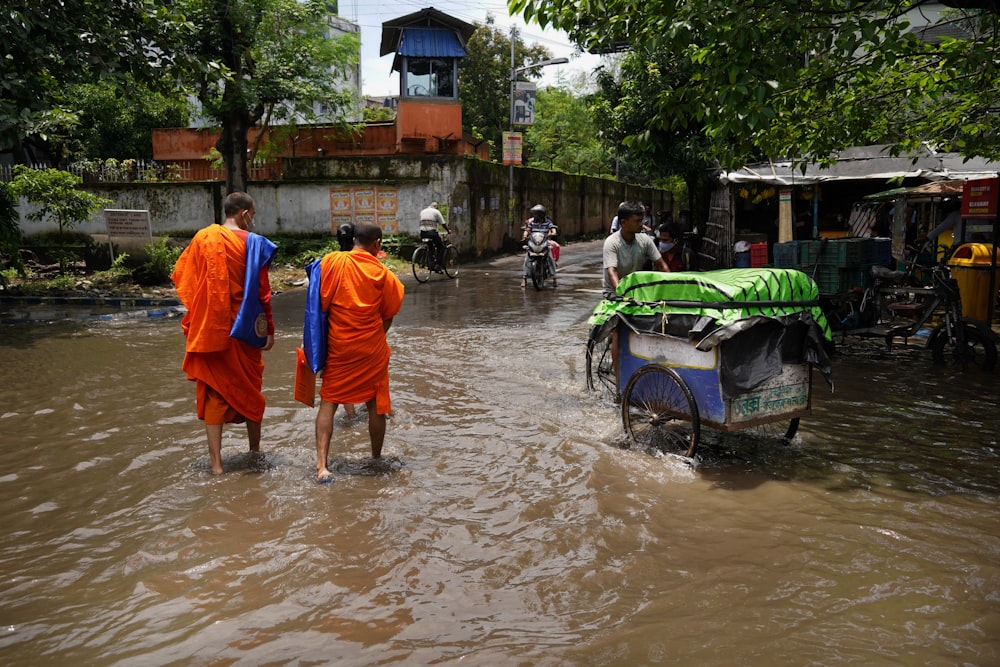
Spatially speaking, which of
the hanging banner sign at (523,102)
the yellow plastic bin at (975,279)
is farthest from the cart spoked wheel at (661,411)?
the hanging banner sign at (523,102)

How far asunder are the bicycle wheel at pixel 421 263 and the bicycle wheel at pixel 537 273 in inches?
110

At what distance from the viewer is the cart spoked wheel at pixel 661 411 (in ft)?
16.1

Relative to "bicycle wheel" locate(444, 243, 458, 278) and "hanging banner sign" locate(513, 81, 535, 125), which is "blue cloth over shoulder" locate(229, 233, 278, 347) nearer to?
"bicycle wheel" locate(444, 243, 458, 278)

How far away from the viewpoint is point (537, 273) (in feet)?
51.2

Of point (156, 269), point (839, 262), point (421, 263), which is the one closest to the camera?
point (839, 262)

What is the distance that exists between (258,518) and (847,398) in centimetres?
528

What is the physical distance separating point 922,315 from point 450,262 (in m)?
11.7

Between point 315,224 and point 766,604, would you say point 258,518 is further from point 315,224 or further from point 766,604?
point 315,224

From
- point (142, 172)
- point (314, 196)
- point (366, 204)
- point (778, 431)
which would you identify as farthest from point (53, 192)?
point (778, 431)

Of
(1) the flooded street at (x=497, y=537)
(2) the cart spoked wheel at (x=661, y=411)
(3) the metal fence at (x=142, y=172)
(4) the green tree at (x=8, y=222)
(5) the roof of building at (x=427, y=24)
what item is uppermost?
(5) the roof of building at (x=427, y=24)

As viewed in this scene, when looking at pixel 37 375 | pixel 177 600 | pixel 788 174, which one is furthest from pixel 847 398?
pixel 788 174

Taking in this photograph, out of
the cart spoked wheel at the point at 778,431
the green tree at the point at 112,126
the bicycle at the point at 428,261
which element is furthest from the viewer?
the green tree at the point at 112,126

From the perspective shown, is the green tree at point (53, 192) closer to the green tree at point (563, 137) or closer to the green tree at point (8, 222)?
the green tree at point (8, 222)

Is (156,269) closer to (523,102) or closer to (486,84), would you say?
(523,102)
